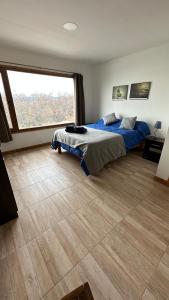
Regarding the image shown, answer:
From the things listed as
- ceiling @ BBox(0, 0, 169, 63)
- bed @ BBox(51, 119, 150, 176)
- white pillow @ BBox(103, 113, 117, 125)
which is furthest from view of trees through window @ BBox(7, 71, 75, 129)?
white pillow @ BBox(103, 113, 117, 125)

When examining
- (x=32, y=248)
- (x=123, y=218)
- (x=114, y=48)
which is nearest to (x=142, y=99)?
(x=114, y=48)

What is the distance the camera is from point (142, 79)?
329cm

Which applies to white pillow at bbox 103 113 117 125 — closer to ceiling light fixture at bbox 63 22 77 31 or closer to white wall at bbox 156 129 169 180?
white wall at bbox 156 129 169 180

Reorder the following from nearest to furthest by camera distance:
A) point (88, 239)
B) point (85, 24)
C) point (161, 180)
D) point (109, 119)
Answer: point (88, 239) → point (85, 24) → point (161, 180) → point (109, 119)

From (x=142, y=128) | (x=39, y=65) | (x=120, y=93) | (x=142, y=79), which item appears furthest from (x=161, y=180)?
(x=39, y=65)

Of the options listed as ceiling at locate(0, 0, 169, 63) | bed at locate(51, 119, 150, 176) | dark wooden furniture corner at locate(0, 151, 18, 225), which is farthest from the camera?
bed at locate(51, 119, 150, 176)

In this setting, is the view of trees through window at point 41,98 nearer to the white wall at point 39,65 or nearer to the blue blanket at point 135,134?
the white wall at point 39,65

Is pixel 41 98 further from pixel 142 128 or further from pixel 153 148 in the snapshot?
pixel 153 148

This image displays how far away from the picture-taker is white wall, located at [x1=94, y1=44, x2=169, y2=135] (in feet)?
9.62

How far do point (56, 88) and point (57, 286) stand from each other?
4.20m

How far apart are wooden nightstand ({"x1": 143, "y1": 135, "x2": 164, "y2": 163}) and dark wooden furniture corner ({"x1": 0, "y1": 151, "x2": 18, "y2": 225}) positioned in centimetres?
285

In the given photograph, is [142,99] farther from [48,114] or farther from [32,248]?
[32,248]

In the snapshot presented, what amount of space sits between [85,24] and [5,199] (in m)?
2.75

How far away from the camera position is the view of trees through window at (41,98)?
3322 millimetres
